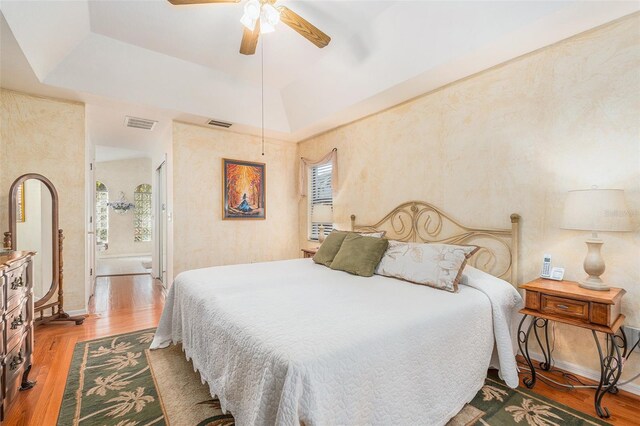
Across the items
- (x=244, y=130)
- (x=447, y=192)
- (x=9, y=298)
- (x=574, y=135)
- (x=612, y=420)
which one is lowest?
(x=612, y=420)

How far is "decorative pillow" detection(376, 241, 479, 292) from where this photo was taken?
2158 mm

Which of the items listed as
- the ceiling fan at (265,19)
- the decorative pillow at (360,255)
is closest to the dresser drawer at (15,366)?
the decorative pillow at (360,255)

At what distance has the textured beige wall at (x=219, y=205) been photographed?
4125mm

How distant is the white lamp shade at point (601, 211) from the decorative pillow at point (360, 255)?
1.40 m

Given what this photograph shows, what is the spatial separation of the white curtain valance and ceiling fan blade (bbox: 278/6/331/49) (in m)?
1.99

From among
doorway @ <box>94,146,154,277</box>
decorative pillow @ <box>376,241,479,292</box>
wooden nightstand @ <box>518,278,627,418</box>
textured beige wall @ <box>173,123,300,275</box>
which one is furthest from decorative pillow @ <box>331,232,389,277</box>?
doorway @ <box>94,146,154,277</box>

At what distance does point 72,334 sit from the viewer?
295cm

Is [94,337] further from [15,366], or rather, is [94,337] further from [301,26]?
[301,26]

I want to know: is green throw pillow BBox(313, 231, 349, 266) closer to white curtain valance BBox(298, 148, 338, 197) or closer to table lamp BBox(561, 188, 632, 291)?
white curtain valance BBox(298, 148, 338, 197)

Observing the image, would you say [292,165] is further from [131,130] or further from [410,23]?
[410,23]

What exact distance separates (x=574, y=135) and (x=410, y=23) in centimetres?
157

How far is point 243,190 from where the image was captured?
15.2 ft

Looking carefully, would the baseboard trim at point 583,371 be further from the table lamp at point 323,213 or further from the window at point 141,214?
the window at point 141,214

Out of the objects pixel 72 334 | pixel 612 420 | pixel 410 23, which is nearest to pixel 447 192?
pixel 410 23
